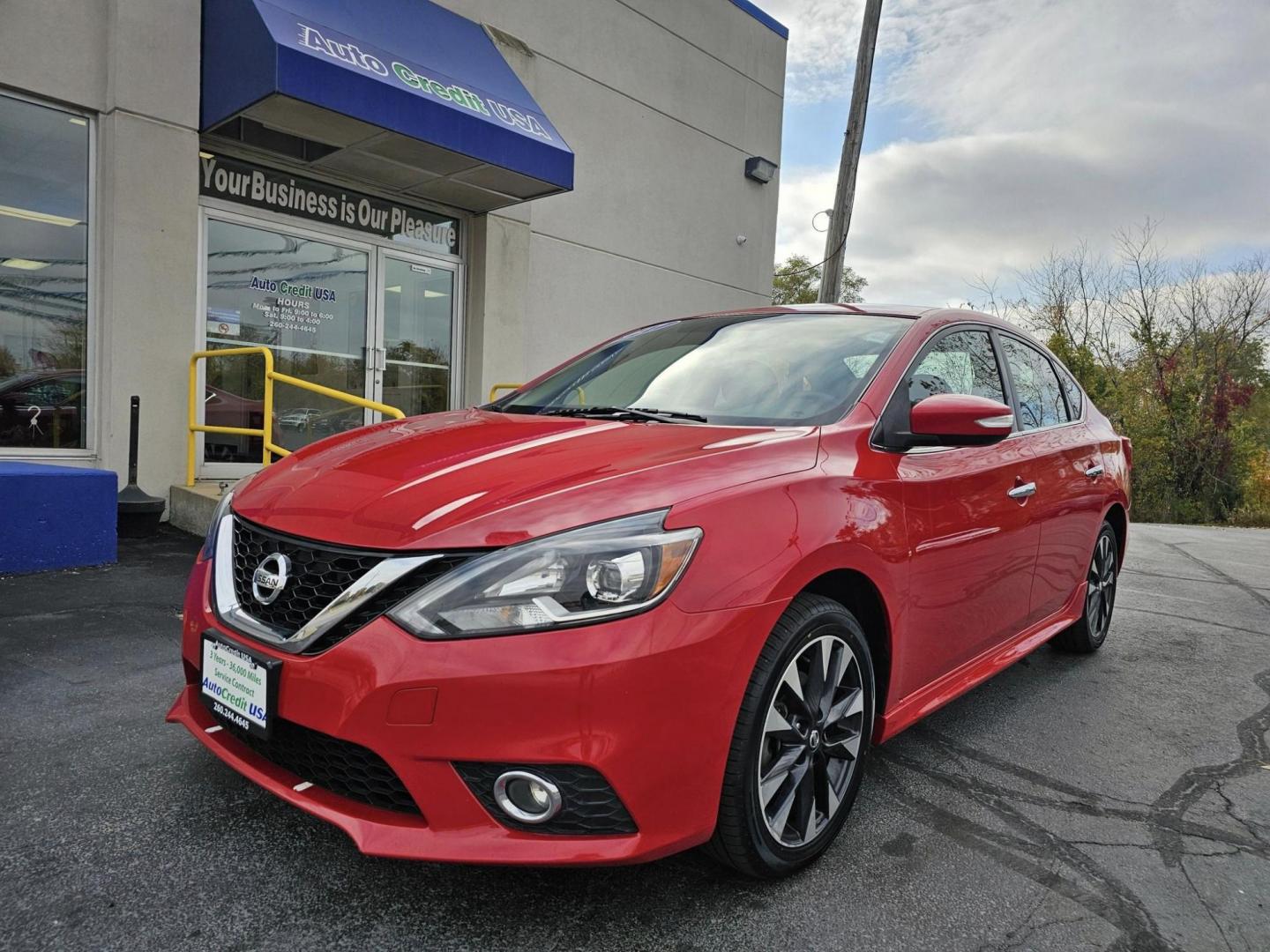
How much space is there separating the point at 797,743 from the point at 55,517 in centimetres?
478

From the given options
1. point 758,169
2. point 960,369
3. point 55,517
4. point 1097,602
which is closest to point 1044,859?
point 960,369

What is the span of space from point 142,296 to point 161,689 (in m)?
4.30

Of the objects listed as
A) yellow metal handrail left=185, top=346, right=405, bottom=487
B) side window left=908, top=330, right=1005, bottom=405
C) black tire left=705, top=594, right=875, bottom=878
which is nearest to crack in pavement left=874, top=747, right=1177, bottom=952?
black tire left=705, top=594, right=875, bottom=878

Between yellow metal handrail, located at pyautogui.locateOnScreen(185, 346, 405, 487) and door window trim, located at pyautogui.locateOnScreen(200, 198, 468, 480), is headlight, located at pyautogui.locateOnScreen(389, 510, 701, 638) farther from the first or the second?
door window trim, located at pyautogui.locateOnScreen(200, 198, 468, 480)

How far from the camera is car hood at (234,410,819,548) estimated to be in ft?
6.11

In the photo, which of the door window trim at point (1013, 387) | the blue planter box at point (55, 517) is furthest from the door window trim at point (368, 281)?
the door window trim at point (1013, 387)

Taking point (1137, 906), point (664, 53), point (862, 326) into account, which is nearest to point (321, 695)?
point (1137, 906)

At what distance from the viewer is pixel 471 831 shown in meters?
1.74

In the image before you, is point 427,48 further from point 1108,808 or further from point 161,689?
point 1108,808

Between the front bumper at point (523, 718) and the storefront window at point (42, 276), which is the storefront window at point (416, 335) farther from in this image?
the front bumper at point (523, 718)

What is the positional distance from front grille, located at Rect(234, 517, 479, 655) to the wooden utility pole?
8883 mm

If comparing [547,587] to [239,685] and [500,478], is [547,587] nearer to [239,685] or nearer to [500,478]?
[500,478]

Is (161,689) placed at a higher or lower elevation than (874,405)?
lower

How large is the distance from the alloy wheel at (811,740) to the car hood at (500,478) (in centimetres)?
51
